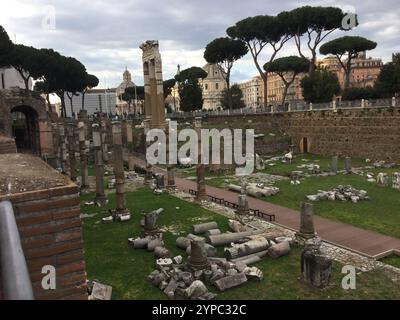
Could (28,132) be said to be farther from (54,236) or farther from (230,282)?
(54,236)

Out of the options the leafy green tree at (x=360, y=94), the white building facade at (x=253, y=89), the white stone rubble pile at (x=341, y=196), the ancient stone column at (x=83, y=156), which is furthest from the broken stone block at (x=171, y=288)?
the white building facade at (x=253, y=89)

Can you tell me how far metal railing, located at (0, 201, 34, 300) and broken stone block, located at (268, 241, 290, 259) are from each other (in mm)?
10312

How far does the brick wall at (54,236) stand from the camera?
2.96 metres

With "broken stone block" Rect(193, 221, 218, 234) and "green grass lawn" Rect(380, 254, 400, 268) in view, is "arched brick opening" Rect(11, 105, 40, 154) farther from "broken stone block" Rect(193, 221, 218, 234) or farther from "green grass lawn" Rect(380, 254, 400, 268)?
"green grass lawn" Rect(380, 254, 400, 268)

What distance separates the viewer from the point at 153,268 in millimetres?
11250

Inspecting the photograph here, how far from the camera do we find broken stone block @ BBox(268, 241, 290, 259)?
11789 millimetres

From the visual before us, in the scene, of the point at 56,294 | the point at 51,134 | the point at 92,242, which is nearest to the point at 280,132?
the point at 51,134

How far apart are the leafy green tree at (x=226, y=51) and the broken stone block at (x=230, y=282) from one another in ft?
147

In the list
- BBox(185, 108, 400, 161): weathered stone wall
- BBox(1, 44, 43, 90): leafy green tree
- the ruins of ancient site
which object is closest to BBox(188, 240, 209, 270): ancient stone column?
the ruins of ancient site

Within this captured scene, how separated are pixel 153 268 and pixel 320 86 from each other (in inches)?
1390

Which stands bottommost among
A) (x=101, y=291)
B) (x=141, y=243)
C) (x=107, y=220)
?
(x=107, y=220)

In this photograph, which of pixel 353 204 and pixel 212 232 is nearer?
pixel 212 232

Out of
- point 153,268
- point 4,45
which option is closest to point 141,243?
point 153,268

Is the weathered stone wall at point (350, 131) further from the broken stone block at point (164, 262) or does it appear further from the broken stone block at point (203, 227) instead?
the broken stone block at point (164, 262)
